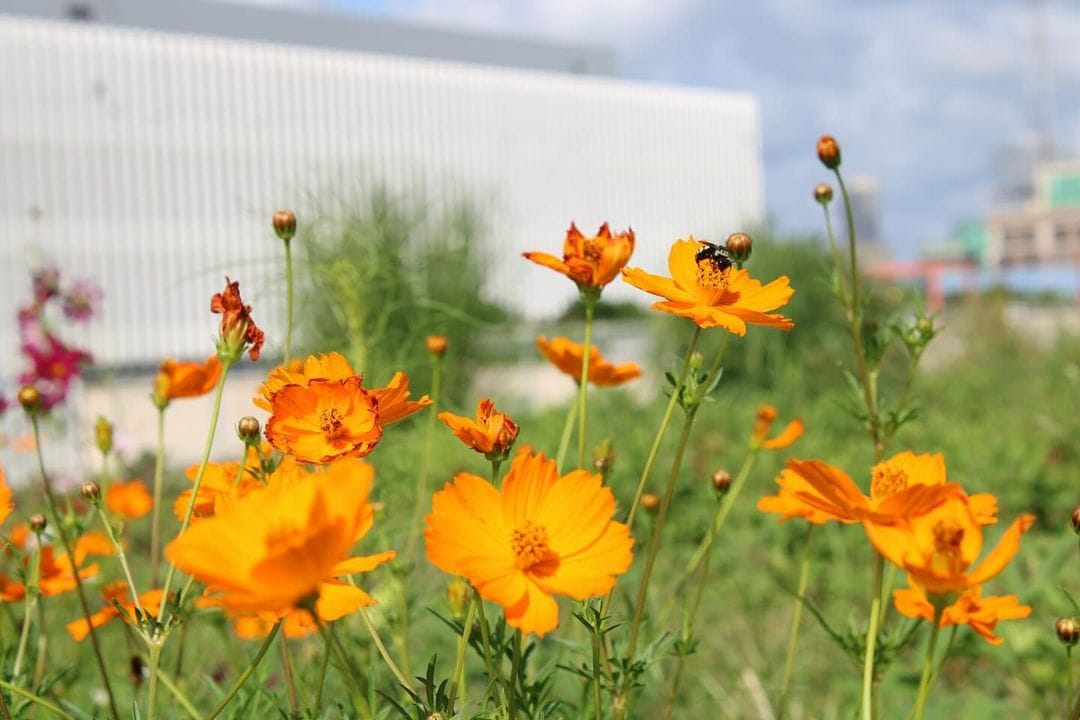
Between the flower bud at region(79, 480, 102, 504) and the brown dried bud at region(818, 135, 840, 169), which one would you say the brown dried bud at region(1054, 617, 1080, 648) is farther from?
the flower bud at region(79, 480, 102, 504)

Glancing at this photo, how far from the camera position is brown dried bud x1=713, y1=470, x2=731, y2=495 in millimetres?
695

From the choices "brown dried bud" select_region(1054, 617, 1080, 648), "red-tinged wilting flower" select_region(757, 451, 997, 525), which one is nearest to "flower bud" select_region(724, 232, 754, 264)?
"red-tinged wilting flower" select_region(757, 451, 997, 525)

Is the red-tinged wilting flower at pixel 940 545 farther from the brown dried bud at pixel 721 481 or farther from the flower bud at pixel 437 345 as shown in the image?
the flower bud at pixel 437 345

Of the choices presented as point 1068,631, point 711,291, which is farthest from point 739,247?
point 1068,631

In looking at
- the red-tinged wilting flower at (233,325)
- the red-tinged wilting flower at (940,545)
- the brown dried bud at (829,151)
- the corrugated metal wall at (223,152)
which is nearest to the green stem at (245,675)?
the red-tinged wilting flower at (233,325)

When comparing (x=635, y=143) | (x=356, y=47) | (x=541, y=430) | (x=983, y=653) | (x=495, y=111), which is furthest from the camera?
(x=356, y=47)

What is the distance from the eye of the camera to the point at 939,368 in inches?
214

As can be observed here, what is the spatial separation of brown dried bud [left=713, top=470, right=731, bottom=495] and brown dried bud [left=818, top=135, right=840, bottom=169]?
0.22m

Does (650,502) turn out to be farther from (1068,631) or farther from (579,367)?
(1068,631)

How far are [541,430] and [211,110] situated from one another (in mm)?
8193

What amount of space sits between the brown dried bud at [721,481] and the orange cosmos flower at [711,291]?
18 cm

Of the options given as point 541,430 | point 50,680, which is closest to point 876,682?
point 50,680

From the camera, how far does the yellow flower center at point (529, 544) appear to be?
44 cm

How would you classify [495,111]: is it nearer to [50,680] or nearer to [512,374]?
[512,374]
